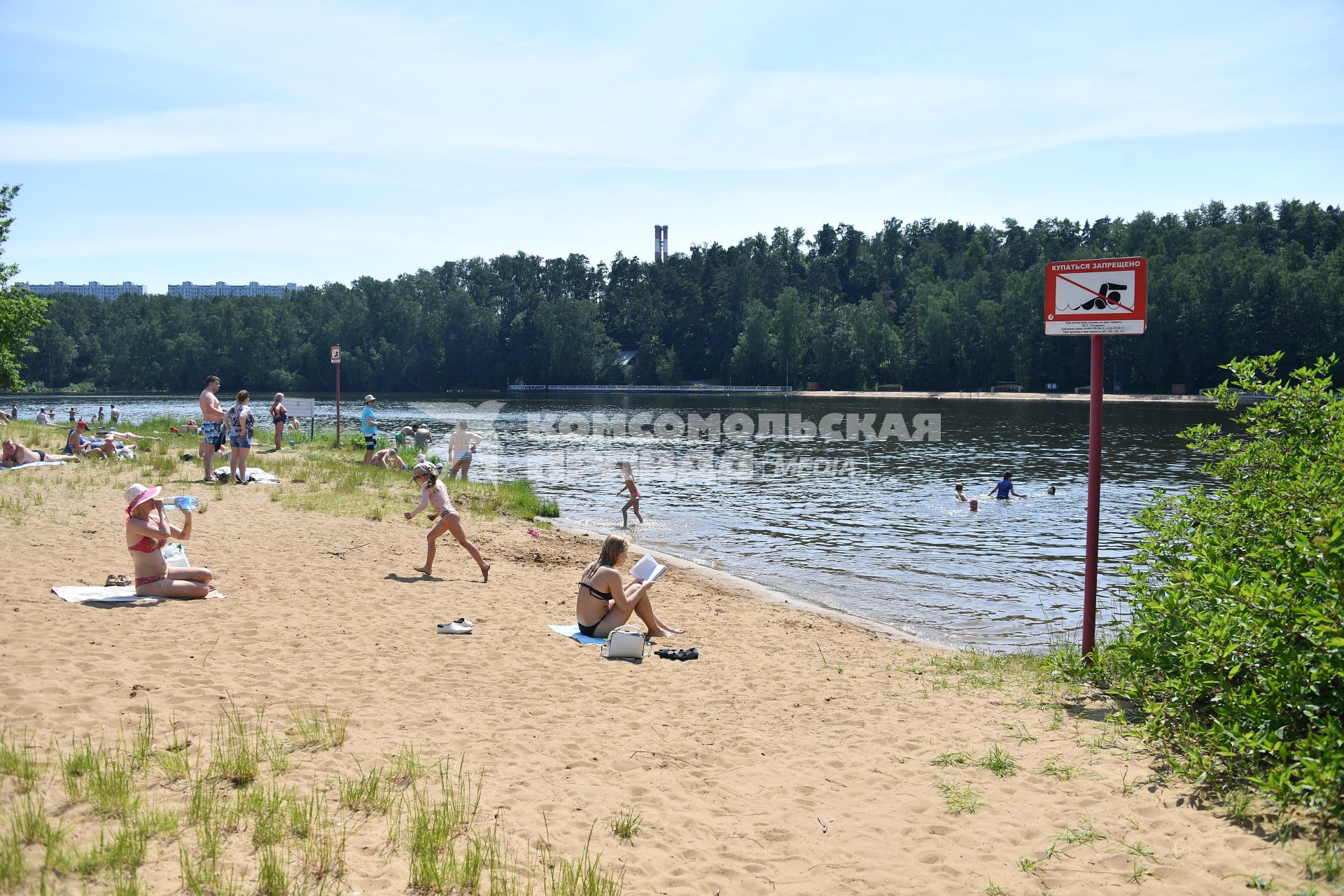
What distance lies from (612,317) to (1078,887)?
498ft

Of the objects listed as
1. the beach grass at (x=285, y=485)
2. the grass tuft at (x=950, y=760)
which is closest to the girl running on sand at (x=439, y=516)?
the beach grass at (x=285, y=485)

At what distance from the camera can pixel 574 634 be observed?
971 cm

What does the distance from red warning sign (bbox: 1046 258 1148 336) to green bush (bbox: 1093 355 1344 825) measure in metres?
1.09

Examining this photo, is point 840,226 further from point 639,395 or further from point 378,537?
point 378,537

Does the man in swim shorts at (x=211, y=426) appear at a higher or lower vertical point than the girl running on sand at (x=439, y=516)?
higher

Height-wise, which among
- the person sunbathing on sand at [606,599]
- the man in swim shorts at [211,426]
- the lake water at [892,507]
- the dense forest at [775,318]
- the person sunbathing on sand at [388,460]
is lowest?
the lake water at [892,507]

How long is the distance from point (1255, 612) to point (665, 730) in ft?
13.3

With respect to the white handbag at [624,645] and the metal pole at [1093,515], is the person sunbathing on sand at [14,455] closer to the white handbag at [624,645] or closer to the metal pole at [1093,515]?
the white handbag at [624,645]

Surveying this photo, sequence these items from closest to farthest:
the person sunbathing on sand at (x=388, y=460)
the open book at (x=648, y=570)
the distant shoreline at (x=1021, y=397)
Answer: the open book at (x=648, y=570), the person sunbathing on sand at (x=388, y=460), the distant shoreline at (x=1021, y=397)

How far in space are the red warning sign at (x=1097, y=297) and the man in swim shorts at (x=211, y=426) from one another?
15.9 metres

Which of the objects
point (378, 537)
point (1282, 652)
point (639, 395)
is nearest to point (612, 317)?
point (639, 395)

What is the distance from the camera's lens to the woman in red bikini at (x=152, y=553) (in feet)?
30.6


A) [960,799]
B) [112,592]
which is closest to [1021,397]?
[112,592]

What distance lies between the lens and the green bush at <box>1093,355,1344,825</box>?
521cm
